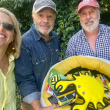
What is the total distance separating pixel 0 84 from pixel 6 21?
1.77ft

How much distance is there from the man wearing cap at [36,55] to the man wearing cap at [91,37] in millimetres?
314

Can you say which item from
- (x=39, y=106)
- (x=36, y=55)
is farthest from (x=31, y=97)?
(x=36, y=55)

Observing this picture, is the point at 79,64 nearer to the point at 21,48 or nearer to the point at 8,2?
the point at 21,48

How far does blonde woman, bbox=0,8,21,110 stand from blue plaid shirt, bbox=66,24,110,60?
2.41 feet

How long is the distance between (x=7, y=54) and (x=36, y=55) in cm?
29

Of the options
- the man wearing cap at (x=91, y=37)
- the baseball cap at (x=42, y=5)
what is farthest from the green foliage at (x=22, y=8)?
the man wearing cap at (x=91, y=37)

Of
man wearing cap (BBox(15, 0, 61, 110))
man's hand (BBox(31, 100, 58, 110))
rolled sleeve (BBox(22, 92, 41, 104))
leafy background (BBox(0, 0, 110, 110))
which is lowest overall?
man's hand (BBox(31, 100, 58, 110))

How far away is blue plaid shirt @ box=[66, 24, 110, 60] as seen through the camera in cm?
147

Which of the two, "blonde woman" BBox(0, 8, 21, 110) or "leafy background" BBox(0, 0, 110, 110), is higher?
"leafy background" BBox(0, 0, 110, 110)

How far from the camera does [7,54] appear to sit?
1173 mm

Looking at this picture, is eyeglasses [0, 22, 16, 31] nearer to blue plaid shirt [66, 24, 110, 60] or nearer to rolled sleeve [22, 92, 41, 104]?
rolled sleeve [22, 92, 41, 104]

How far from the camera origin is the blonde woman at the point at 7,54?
102 cm

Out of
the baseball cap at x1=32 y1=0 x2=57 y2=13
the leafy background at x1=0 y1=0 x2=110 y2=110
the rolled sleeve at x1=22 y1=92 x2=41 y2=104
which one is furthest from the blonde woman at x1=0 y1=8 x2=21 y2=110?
the leafy background at x1=0 y1=0 x2=110 y2=110

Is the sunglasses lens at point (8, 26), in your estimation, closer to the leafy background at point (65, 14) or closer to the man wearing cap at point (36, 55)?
the man wearing cap at point (36, 55)
